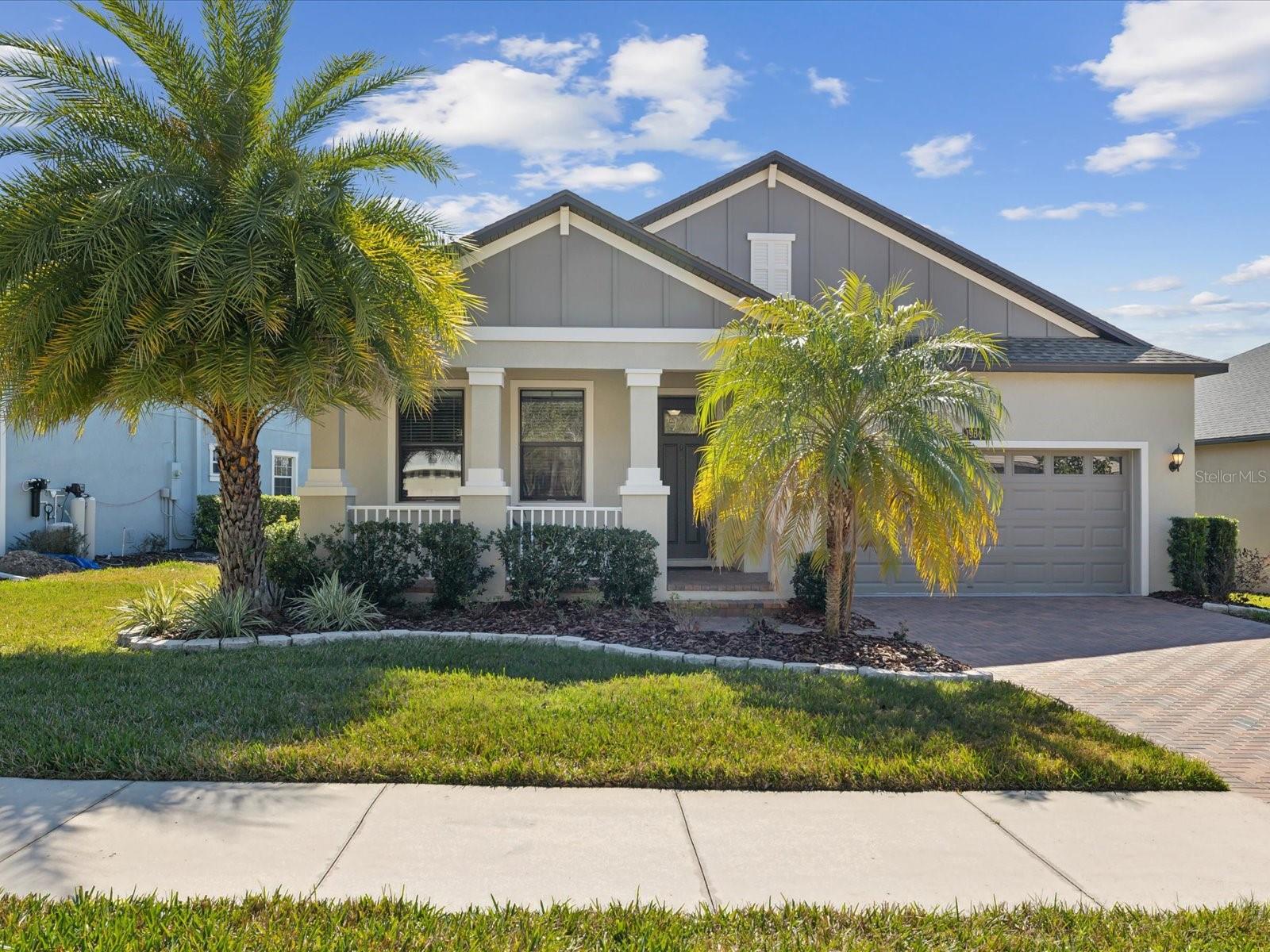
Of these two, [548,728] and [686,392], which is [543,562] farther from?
[548,728]

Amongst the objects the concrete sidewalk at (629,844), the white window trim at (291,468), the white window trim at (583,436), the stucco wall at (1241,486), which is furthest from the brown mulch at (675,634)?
the white window trim at (291,468)

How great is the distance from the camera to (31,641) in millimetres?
8602

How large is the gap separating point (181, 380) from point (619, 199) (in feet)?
30.1

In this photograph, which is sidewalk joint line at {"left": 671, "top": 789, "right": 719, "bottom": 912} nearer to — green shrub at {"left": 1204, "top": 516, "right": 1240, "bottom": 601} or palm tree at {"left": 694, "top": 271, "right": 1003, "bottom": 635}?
palm tree at {"left": 694, "top": 271, "right": 1003, "bottom": 635}

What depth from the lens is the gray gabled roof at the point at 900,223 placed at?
46.7 feet

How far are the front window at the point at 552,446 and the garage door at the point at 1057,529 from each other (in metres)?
4.62

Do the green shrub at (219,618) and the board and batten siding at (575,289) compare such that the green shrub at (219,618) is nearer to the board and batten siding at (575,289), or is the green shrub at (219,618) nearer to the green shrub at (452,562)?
the green shrub at (452,562)

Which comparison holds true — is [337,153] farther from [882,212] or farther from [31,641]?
[882,212]

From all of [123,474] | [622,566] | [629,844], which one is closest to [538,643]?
[622,566]

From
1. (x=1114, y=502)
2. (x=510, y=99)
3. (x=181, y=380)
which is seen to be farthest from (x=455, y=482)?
(x=1114, y=502)

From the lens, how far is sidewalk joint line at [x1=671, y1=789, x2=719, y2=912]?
12.0 feet

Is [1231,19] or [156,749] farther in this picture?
[1231,19]

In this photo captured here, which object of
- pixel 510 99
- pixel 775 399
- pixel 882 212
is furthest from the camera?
pixel 882 212

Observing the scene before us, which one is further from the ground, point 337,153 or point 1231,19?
point 1231,19
